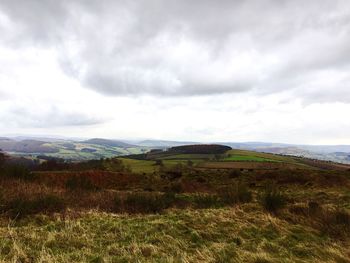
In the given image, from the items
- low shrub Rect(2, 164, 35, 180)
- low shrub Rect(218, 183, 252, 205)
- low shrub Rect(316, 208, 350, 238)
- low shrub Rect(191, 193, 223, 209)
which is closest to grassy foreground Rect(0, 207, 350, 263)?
low shrub Rect(316, 208, 350, 238)

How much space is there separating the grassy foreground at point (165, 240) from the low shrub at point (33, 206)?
70 cm

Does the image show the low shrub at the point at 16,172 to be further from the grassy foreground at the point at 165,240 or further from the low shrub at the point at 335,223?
the low shrub at the point at 335,223

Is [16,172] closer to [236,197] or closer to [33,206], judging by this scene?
[33,206]

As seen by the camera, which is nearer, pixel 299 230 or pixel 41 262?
pixel 41 262

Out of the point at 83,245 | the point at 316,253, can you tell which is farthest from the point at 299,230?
the point at 83,245

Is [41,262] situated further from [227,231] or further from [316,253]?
[316,253]

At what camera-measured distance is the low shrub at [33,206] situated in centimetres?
985

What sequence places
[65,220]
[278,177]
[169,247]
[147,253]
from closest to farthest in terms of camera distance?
1. [147,253]
2. [169,247]
3. [65,220]
4. [278,177]

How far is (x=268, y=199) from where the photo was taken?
40.5 feet

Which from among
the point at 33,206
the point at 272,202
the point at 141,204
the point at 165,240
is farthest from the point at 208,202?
the point at 33,206

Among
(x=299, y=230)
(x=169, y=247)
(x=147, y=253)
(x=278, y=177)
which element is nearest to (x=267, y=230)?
(x=299, y=230)

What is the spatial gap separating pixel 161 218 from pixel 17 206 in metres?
5.67

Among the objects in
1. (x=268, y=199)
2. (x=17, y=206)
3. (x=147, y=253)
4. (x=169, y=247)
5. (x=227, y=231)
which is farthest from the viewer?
(x=268, y=199)

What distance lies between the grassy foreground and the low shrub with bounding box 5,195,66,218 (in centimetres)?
70
